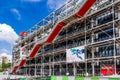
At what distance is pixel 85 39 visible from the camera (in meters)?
30.9

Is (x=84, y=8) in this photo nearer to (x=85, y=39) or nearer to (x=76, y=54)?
(x=85, y=39)

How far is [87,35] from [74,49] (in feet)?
7.74

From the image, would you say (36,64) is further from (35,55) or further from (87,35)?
(87,35)

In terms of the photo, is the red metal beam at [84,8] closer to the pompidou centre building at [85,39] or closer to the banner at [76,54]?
the pompidou centre building at [85,39]

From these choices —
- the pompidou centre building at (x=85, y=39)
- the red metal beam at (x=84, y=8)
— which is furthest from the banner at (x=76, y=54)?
the red metal beam at (x=84, y=8)

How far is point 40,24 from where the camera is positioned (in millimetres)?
47438

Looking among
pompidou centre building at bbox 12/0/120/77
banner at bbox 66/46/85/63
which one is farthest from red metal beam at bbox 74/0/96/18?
banner at bbox 66/46/85/63

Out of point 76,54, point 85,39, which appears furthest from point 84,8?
point 76,54

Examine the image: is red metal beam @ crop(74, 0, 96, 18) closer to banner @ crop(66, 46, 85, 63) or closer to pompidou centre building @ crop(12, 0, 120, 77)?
pompidou centre building @ crop(12, 0, 120, 77)

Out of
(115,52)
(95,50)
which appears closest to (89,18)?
(95,50)

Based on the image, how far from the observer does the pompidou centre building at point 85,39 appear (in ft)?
89.8

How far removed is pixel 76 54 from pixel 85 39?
7.03 feet

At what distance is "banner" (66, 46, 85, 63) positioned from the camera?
3073 centimetres

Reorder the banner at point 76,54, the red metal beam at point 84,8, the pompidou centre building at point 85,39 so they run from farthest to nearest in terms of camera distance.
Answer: the banner at point 76,54, the red metal beam at point 84,8, the pompidou centre building at point 85,39
